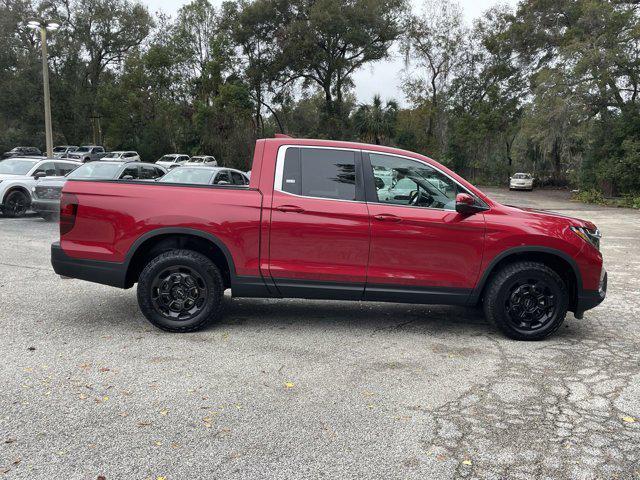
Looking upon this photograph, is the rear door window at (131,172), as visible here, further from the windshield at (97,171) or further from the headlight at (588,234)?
the headlight at (588,234)

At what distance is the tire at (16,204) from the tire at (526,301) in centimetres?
1308

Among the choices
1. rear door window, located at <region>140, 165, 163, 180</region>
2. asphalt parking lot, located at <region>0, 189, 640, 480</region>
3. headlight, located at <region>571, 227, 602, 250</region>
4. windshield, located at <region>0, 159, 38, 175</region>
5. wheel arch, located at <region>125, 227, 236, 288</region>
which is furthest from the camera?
windshield, located at <region>0, 159, 38, 175</region>

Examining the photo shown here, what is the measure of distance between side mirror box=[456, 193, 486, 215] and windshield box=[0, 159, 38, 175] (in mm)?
13183


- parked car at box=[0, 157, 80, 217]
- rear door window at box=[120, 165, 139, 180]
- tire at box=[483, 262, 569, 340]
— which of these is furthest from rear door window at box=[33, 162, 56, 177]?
tire at box=[483, 262, 569, 340]

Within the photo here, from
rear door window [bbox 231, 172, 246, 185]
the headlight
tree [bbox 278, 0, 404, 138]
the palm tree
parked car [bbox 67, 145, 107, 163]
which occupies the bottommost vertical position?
the headlight

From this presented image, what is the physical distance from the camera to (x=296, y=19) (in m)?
40.1

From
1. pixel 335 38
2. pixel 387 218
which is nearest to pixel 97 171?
pixel 387 218

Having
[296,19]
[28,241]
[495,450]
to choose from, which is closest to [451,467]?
[495,450]

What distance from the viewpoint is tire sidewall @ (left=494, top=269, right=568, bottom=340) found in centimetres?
522

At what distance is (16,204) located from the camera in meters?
14.2

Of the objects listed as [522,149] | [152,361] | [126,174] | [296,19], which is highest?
[296,19]

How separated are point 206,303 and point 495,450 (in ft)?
9.94

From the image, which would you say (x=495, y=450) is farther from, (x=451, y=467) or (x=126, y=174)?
(x=126, y=174)

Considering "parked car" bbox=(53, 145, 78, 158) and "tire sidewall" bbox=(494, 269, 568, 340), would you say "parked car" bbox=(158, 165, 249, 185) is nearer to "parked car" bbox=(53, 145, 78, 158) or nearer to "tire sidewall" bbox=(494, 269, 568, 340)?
"tire sidewall" bbox=(494, 269, 568, 340)
